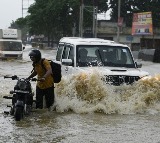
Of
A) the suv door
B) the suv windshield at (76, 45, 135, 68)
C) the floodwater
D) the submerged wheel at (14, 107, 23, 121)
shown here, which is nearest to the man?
the floodwater

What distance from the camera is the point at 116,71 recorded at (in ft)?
35.4

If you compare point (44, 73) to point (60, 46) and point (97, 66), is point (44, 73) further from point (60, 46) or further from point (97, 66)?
point (60, 46)

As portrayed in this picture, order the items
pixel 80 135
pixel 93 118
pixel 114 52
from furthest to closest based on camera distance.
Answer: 1. pixel 114 52
2. pixel 93 118
3. pixel 80 135

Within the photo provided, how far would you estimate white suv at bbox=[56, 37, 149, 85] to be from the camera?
10930 millimetres

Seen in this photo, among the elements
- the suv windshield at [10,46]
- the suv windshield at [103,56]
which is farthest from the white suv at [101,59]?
the suv windshield at [10,46]

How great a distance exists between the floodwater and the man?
0.32m

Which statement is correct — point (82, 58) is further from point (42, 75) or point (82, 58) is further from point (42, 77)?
point (42, 77)

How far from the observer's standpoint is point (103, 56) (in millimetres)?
11758

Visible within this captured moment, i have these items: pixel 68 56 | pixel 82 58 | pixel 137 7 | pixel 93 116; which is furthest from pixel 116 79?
pixel 137 7

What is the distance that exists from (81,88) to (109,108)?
88 centimetres

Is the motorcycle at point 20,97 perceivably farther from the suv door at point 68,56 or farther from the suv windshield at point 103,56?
the suv windshield at point 103,56

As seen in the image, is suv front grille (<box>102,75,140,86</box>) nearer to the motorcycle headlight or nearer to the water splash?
the water splash

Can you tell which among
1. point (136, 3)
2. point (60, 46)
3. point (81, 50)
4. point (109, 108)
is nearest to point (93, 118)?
point (109, 108)

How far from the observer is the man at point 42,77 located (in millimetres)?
9562
